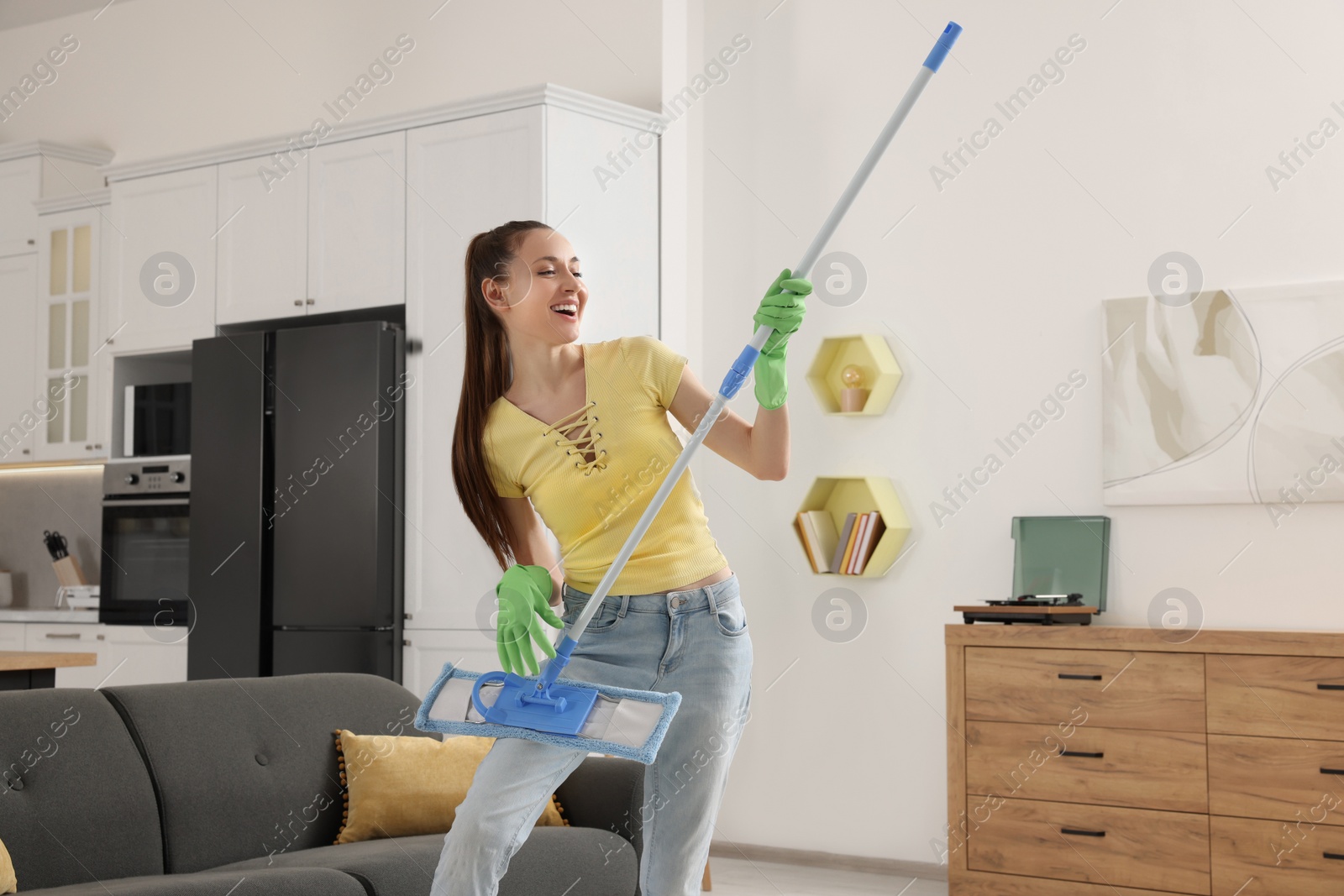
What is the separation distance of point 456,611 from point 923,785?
166cm

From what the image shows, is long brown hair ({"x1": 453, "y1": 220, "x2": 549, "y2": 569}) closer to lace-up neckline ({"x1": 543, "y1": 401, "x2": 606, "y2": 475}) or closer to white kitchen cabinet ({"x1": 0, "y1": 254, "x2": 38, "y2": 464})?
lace-up neckline ({"x1": 543, "y1": 401, "x2": 606, "y2": 475})

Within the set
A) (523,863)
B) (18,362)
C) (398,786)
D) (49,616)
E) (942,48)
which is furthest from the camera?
(18,362)

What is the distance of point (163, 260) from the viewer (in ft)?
16.5

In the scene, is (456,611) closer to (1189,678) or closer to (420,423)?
(420,423)

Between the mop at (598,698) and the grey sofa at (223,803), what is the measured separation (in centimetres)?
78

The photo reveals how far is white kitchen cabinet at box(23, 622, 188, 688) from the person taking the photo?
190 inches

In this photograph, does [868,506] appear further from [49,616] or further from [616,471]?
[49,616]

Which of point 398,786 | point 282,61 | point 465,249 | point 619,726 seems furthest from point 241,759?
point 282,61

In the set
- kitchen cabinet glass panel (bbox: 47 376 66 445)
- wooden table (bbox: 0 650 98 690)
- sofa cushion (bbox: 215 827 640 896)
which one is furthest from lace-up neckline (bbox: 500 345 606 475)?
kitchen cabinet glass panel (bbox: 47 376 66 445)

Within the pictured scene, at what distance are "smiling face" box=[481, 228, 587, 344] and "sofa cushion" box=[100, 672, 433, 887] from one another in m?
1.30

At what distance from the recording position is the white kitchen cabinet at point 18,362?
5.55 metres

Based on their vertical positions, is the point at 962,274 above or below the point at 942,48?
above

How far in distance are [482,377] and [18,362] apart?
14.7 feet

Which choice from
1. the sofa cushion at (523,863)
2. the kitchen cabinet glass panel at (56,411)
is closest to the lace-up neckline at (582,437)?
the sofa cushion at (523,863)
